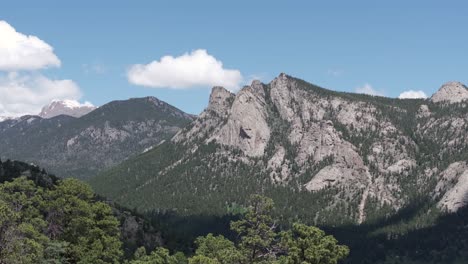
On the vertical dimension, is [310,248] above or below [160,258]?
above

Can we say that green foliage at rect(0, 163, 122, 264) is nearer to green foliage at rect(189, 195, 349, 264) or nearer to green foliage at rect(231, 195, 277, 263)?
green foliage at rect(189, 195, 349, 264)

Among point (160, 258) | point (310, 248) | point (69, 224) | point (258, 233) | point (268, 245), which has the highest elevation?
point (69, 224)

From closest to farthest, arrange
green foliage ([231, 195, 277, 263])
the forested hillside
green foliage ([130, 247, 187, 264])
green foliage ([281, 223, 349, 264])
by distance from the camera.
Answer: green foliage ([231, 195, 277, 263]) → the forested hillside → green foliage ([281, 223, 349, 264]) → green foliage ([130, 247, 187, 264])

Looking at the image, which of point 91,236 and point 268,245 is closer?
point 268,245

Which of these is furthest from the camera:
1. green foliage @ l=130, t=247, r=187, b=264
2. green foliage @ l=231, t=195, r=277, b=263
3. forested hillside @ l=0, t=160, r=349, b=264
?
green foliage @ l=130, t=247, r=187, b=264

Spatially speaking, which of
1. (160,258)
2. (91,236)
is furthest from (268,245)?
(160,258)

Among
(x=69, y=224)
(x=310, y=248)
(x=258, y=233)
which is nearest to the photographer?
(x=258, y=233)

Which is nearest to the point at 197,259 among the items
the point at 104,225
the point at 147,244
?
the point at 104,225

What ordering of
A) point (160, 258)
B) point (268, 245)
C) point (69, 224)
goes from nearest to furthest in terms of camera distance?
point (268, 245)
point (69, 224)
point (160, 258)

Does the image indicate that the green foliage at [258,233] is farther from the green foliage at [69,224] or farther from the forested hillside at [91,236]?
the green foliage at [69,224]

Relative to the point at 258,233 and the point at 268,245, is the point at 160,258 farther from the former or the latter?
the point at 268,245

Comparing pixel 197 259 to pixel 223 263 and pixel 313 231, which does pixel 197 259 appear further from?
pixel 313 231

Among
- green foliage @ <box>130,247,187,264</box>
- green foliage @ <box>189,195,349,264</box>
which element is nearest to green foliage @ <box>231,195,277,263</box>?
green foliage @ <box>189,195,349,264</box>

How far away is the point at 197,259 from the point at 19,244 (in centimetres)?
1598
